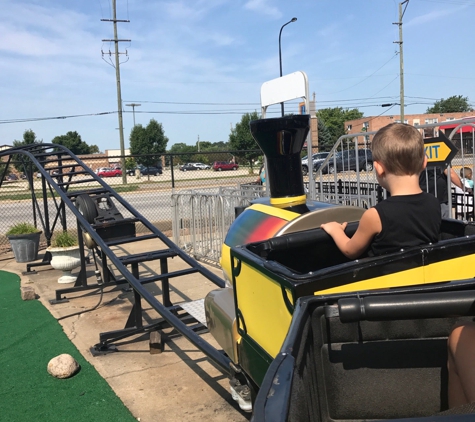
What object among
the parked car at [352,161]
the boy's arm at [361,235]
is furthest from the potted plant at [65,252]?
the boy's arm at [361,235]

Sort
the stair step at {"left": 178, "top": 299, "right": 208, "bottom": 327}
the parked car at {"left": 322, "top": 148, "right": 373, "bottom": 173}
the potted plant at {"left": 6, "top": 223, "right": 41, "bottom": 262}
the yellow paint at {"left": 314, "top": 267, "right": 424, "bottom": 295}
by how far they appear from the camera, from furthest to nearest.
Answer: the potted plant at {"left": 6, "top": 223, "right": 41, "bottom": 262} → the parked car at {"left": 322, "top": 148, "right": 373, "bottom": 173} → the stair step at {"left": 178, "top": 299, "right": 208, "bottom": 327} → the yellow paint at {"left": 314, "top": 267, "right": 424, "bottom": 295}

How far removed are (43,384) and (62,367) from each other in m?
0.19

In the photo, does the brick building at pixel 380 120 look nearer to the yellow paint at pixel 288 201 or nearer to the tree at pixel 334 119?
the tree at pixel 334 119

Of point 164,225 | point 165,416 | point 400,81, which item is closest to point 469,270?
point 165,416

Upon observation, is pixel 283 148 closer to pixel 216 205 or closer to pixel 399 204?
pixel 399 204

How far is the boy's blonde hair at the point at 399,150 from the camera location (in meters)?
2.09

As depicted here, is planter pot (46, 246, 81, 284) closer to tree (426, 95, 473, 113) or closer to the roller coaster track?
the roller coaster track

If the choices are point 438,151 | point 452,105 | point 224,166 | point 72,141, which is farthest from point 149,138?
point 452,105

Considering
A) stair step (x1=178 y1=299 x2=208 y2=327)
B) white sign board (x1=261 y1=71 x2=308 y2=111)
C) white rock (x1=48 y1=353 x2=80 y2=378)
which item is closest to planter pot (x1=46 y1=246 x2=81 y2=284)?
stair step (x1=178 y1=299 x2=208 y2=327)

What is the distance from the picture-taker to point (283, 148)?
10.3ft

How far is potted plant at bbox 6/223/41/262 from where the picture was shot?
8.75m

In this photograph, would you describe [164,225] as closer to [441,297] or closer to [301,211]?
[301,211]

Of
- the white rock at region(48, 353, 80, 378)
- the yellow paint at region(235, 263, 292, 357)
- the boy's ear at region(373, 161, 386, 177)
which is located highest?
the boy's ear at region(373, 161, 386, 177)

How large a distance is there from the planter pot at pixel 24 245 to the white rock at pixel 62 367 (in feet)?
17.2
